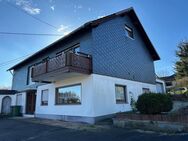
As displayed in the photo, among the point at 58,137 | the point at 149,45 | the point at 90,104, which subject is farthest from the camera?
the point at 149,45

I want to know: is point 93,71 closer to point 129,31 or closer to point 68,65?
point 68,65

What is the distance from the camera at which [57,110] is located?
13336 mm

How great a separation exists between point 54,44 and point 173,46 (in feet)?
63.8

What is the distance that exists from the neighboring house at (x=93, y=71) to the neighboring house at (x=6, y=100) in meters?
3.58

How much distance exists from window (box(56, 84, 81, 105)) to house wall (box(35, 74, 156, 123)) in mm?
313

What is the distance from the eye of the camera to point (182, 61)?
24.4 m

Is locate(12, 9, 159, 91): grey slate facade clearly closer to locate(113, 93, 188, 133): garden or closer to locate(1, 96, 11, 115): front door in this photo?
locate(1, 96, 11, 115): front door

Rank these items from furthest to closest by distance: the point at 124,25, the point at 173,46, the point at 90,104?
the point at 173,46 < the point at 124,25 < the point at 90,104

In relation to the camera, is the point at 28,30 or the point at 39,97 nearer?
the point at 28,30

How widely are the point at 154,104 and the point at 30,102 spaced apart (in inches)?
551

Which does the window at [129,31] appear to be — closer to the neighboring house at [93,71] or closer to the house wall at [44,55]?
the neighboring house at [93,71]

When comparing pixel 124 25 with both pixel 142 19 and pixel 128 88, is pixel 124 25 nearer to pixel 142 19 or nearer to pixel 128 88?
pixel 142 19

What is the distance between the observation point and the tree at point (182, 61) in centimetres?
2395

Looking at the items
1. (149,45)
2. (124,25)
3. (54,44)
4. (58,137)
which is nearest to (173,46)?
(149,45)
